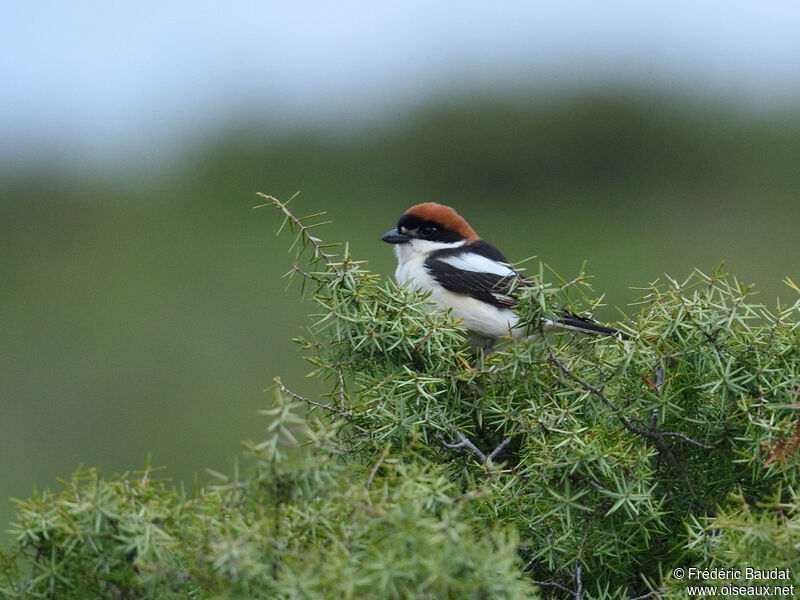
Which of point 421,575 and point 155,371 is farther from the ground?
point 421,575

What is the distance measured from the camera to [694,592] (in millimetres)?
2242

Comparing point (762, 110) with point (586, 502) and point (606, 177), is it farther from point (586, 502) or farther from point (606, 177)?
point (586, 502)

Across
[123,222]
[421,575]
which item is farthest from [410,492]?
[123,222]

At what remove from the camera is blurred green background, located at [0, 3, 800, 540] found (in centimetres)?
990

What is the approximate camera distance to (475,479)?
9.09 feet

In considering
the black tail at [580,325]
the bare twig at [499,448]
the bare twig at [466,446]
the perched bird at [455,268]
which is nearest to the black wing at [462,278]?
the perched bird at [455,268]

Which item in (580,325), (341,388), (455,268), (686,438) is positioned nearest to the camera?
(686,438)

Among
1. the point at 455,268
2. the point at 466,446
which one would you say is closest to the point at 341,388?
the point at 466,446

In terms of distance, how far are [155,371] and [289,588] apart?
8.84m

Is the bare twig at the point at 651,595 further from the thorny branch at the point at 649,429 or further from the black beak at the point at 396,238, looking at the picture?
the black beak at the point at 396,238

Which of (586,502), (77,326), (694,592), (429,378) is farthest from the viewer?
(77,326)

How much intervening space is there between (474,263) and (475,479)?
2.80m

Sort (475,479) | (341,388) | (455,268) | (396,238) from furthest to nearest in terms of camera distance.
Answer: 1. (396,238)
2. (455,268)
3. (341,388)
4. (475,479)

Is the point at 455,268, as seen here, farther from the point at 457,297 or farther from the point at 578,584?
the point at 578,584
